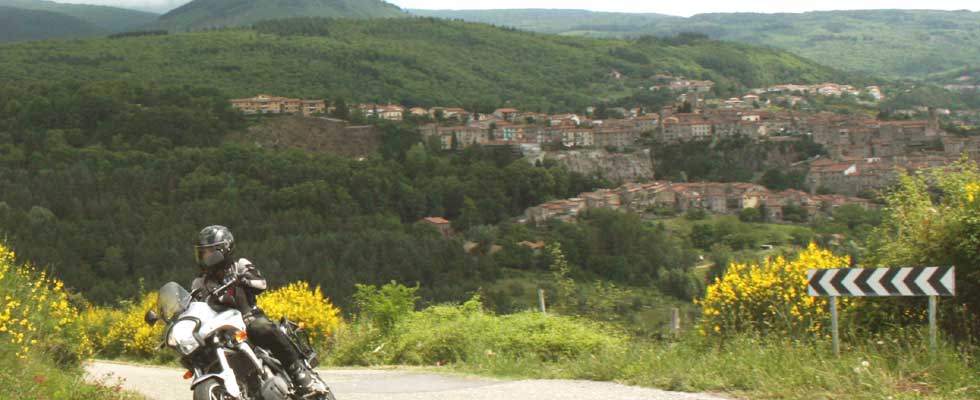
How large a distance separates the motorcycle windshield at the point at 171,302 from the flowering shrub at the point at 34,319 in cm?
311

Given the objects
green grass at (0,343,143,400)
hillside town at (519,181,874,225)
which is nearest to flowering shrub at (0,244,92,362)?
green grass at (0,343,143,400)

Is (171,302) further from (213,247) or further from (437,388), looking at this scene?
(437,388)

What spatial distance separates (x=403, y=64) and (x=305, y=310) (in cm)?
14939

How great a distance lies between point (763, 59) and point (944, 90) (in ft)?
125

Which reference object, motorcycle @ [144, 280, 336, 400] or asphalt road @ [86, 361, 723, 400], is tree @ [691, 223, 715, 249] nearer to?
asphalt road @ [86, 361, 723, 400]

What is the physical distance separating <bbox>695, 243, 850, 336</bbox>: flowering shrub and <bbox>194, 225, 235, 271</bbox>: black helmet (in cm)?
523

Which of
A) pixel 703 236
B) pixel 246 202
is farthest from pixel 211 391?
pixel 246 202

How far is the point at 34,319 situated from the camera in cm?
921

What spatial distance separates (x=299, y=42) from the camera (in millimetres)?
166500

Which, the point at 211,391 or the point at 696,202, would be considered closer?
the point at 211,391

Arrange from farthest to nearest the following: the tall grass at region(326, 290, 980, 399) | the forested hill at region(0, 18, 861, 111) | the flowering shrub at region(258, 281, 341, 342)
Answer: the forested hill at region(0, 18, 861, 111)
the flowering shrub at region(258, 281, 341, 342)
the tall grass at region(326, 290, 980, 399)

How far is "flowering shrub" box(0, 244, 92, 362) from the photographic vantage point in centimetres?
836

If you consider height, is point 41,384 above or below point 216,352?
below

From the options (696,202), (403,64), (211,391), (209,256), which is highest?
(209,256)
